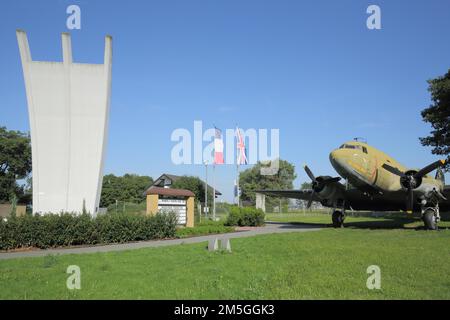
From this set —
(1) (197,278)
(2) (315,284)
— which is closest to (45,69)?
(1) (197,278)

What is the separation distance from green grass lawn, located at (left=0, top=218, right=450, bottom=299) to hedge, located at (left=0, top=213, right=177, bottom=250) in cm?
436

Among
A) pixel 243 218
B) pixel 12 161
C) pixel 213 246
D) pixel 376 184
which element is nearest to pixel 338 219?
pixel 376 184

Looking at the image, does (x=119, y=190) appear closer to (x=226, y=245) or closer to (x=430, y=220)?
(x=430, y=220)

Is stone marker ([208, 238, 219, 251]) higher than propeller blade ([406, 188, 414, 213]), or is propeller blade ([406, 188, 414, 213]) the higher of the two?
propeller blade ([406, 188, 414, 213])

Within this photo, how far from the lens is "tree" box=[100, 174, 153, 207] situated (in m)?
88.2

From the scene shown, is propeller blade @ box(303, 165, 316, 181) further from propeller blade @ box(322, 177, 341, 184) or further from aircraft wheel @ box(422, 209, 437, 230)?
aircraft wheel @ box(422, 209, 437, 230)

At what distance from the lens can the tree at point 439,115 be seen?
3872cm

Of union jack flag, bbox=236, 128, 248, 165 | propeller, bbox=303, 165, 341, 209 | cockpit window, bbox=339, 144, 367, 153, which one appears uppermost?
union jack flag, bbox=236, 128, 248, 165

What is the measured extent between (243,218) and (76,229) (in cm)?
1732

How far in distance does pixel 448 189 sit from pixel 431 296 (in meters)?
21.6

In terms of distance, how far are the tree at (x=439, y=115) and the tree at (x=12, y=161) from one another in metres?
63.3

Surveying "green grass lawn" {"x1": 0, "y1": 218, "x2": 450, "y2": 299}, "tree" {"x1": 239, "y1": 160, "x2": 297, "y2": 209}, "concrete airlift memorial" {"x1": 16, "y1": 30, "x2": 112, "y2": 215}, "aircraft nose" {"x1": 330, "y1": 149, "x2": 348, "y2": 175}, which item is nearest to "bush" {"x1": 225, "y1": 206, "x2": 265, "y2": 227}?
"aircraft nose" {"x1": 330, "y1": 149, "x2": 348, "y2": 175}

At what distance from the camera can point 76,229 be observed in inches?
677
